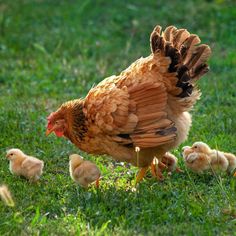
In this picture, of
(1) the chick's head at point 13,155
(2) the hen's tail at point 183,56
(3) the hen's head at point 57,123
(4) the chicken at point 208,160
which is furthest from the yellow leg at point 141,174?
(1) the chick's head at point 13,155

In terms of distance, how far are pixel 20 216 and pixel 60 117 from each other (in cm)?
138

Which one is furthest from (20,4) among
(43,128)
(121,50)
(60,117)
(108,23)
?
(60,117)

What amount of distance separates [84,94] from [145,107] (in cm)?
359

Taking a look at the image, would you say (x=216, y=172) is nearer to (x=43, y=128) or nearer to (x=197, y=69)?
(x=197, y=69)

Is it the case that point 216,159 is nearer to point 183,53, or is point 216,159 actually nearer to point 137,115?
point 137,115

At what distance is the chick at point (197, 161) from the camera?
696cm

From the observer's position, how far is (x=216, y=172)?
23.1 feet

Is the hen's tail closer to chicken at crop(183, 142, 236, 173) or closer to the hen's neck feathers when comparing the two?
chicken at crop(183, 142, 236, 173)

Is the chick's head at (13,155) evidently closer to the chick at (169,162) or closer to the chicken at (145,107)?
the chicken at (145,107)

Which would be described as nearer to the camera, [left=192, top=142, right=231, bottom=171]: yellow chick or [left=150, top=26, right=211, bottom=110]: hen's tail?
[left=150, top=26, right=211, bottom=110]: hen's tail

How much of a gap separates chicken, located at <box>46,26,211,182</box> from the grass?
0.43m

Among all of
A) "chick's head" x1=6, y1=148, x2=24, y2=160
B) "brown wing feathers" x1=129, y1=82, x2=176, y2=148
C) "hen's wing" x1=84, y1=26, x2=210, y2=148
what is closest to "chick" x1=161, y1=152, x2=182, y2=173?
"hen's wing" x1=84, y1=26, x2=210, y2=148

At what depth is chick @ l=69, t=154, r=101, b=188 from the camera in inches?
259

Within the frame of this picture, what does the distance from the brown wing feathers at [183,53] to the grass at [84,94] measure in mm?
993
